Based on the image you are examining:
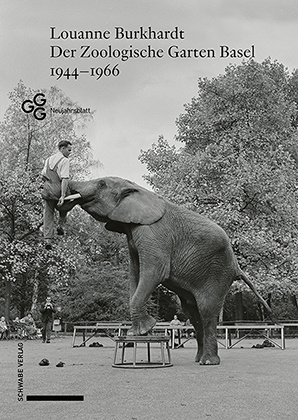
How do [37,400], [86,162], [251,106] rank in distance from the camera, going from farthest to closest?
1. [86,162]
2. [251,106]
3. [37,400]

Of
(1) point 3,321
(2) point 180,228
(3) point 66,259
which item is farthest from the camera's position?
(3) point 66,259

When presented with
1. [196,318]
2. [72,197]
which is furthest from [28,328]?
[72,197]

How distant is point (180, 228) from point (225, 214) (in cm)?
1701

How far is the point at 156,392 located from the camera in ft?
25.2

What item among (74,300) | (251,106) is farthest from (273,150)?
(74,300)

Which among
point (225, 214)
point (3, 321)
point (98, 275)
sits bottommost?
point (3, 321)

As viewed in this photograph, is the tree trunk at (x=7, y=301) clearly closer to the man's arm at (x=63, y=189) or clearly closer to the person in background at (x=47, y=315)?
the person in background at (x=47, y=315)

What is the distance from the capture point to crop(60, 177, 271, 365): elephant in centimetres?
1090

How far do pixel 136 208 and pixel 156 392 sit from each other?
422cm

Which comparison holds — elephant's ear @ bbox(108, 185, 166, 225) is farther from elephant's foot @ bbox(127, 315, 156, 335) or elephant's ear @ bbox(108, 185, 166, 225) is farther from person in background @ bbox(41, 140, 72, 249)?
elephant's foot @ bbox(127, 315, 156, 335)

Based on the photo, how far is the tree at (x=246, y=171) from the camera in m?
28.7

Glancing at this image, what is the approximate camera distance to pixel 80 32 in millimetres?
8367

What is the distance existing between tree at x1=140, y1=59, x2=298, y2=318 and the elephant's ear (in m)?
16.8

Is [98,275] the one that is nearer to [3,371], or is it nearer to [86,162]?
[86,162]
